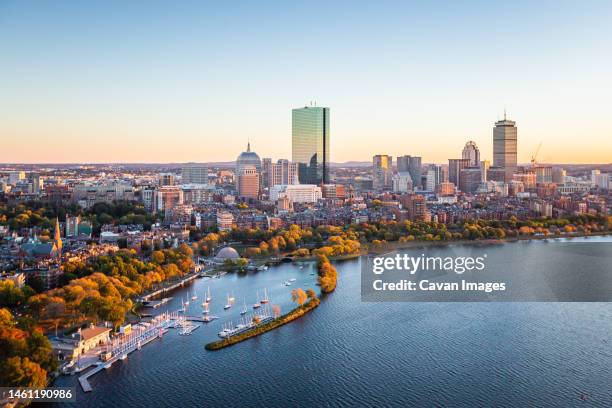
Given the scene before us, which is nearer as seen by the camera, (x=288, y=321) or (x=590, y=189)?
(x=288, y=321)

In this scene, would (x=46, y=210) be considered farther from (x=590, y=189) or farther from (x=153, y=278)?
(x=590, y=189)

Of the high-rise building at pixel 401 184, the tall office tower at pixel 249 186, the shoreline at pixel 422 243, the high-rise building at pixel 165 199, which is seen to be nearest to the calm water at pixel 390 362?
the shoreline at pixel 422 243

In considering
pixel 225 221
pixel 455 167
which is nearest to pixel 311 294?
pixel 225 221

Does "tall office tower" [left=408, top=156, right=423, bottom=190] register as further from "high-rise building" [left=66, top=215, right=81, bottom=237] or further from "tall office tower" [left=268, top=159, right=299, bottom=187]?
"high-rise building" [left=66, top=215, right=81, bottom=237]

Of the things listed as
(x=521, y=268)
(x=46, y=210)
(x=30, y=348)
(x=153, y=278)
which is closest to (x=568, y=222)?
(x=521, y=268)

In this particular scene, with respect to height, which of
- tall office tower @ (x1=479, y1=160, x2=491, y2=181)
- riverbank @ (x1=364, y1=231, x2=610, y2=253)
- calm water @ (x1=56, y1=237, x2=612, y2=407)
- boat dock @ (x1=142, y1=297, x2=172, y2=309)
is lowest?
calm water @ (x1=56, y1=237, x2=612, y2=407)

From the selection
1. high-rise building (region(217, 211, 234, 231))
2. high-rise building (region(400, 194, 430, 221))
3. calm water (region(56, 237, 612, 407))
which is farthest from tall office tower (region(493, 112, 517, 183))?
calm water (region(56, 237, 612, 407))
